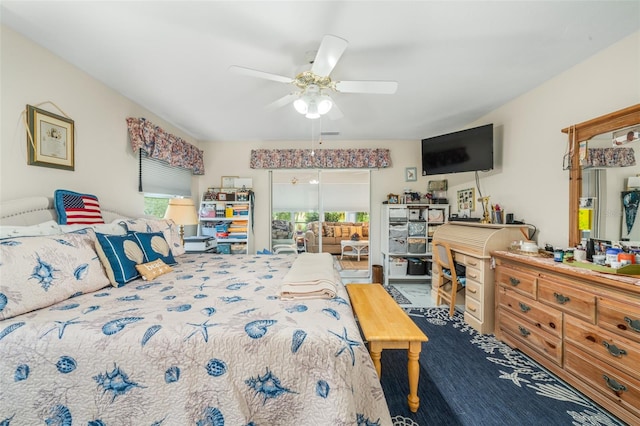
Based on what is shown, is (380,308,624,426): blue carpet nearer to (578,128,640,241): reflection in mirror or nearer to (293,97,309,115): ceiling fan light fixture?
(578,128,640,241): reflection in mirror

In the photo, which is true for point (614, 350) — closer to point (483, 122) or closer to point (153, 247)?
point (483, 122)

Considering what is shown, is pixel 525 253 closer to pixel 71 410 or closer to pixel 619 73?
pixel 619 73

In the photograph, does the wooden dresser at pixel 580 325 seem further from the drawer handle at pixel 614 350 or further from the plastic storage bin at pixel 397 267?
the plastic storage bin at pixel 397 267

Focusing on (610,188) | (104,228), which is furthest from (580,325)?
(104,228)

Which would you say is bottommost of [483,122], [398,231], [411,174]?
[398,231]

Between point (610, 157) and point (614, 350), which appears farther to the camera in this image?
point (610, 157)

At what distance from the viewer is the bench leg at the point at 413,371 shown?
4.69ft

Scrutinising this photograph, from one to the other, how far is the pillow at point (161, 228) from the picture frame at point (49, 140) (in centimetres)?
66

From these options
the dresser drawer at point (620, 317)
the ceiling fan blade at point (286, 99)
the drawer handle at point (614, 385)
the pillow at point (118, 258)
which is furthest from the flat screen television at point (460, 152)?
the pillow at point (118, 258)

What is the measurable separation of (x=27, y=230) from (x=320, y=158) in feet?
11.3

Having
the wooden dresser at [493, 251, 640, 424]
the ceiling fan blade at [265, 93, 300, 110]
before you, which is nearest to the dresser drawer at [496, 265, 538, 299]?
the wooden dresser at [493, 251, 640, 424]

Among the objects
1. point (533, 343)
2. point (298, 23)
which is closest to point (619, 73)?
point (533, 343)

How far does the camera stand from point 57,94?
193cm

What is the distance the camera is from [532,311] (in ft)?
6.34
